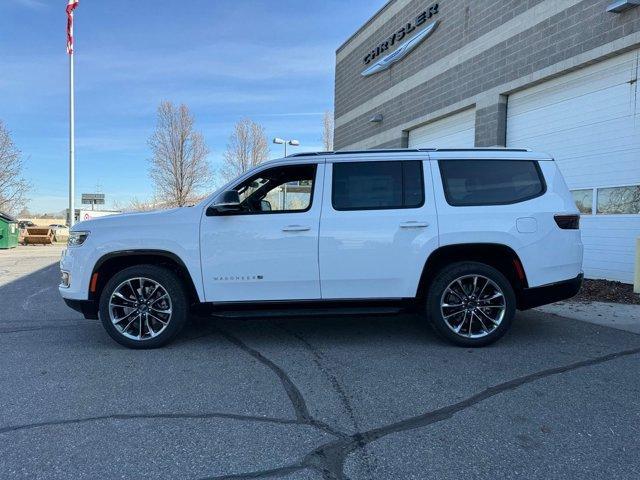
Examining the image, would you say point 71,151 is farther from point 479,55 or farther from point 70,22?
point 479,55

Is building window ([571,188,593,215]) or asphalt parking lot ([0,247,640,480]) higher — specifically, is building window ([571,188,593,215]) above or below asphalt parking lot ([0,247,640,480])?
above

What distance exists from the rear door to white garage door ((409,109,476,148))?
8.53 metres

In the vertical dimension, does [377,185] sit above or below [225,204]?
above

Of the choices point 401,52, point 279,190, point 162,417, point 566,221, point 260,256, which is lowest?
point 162,417

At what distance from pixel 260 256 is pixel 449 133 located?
10657 mm

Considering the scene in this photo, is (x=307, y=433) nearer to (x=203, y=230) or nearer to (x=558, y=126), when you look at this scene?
(x=203, y=230)

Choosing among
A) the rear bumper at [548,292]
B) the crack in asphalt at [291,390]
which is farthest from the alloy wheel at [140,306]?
the rear bumper at [548,292]

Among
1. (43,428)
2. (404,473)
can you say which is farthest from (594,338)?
(43,428)

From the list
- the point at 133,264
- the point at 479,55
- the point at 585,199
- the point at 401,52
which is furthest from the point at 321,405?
the point at 401,52

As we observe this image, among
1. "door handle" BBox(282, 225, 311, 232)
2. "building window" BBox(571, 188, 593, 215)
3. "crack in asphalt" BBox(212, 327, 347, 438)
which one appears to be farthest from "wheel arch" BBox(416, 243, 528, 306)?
"building window" BBox(571, 188, 593, 215)

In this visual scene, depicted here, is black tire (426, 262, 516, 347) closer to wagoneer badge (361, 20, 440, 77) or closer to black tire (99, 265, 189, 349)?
black tire (99, 265, 189, 349)

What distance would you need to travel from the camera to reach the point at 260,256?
4.97 metres

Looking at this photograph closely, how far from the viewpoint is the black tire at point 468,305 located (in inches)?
198

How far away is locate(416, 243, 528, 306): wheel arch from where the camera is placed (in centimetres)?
506
